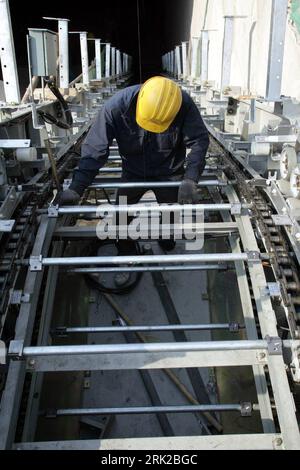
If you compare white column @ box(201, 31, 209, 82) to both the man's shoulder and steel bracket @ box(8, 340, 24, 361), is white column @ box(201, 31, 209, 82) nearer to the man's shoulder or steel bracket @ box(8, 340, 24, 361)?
the man's shoulder

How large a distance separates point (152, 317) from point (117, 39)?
24411 millimetres

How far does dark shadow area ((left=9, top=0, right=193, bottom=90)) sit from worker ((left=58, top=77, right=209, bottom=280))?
14.7m

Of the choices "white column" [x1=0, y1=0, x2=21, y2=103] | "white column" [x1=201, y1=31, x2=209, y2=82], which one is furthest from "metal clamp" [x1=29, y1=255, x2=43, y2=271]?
"white column" [x1=201, y1=31, x2=209, y2=82]

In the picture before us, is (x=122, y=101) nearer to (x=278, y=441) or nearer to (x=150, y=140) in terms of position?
(x=150, y=140)

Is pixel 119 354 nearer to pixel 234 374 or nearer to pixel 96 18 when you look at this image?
pixel 234 374

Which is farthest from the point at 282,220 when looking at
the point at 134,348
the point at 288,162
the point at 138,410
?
the point at 138,410

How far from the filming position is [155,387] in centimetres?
294

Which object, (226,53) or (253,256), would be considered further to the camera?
(226,53)

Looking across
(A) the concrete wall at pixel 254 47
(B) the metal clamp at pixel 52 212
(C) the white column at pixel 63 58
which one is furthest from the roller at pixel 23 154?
(C) the white column at pixel 63 58

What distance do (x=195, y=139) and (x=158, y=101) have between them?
0.66 metres

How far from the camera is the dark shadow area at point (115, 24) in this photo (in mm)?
20375

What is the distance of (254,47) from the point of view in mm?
6559

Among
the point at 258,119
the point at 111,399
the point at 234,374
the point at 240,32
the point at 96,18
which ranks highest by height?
the point at 96,18

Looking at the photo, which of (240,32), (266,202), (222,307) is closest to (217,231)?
(266,202)
